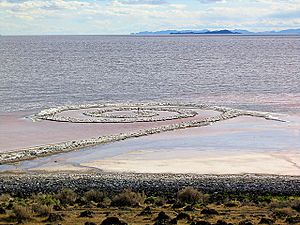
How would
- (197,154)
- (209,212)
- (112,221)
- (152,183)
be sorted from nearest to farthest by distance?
(112,221)
(209,212)
(152,183)
(197,154)

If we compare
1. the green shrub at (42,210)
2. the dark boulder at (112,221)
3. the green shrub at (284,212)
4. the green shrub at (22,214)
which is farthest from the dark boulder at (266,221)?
the green shrub at (22,214)

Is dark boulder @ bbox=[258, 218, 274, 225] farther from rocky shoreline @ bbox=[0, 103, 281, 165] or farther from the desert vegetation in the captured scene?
rocky shoreline @ bbox=[0, 103, 281, 165]

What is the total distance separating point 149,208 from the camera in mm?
25562

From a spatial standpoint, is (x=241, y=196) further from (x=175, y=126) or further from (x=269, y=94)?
(x=269, y=94)

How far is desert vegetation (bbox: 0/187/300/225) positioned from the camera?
75.7 ft

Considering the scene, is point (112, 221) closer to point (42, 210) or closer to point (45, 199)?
point (42, 210)

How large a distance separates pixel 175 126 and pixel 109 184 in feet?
73.5

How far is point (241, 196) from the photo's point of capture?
95.3 feet

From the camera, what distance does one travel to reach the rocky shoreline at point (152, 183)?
99.0ft

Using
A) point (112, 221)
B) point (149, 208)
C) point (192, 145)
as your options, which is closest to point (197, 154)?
point (192, 145)

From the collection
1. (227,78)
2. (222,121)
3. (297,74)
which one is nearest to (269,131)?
(222,121)

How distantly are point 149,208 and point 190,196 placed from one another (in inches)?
117

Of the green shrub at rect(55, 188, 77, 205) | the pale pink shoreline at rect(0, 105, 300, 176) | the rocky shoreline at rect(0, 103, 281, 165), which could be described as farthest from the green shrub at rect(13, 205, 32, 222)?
the rocky shoreline at rect(0, 103, 281, 165)

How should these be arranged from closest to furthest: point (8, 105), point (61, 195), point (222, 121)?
point (61, 195) → point (222, 121) → point (8, 105)
